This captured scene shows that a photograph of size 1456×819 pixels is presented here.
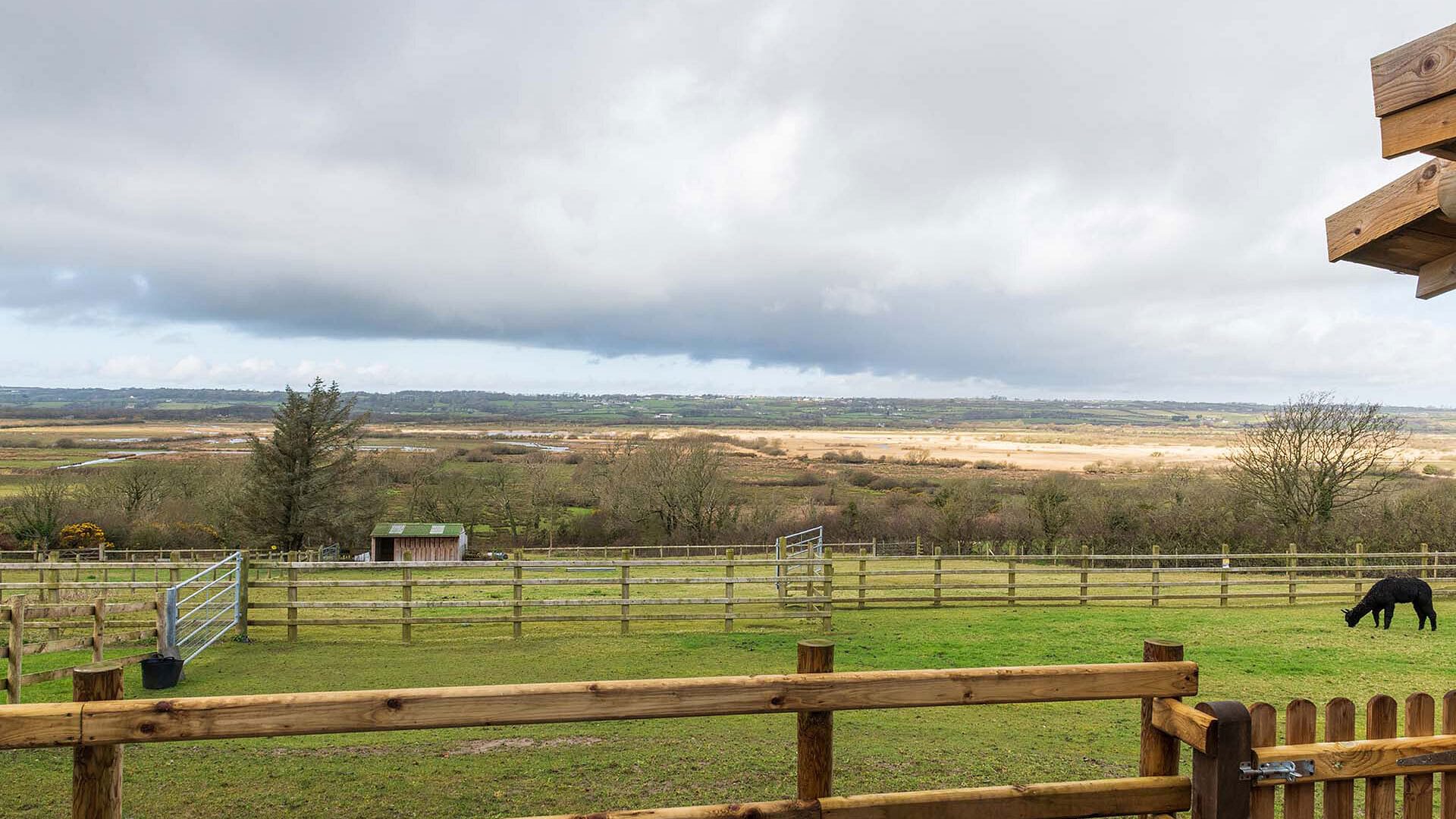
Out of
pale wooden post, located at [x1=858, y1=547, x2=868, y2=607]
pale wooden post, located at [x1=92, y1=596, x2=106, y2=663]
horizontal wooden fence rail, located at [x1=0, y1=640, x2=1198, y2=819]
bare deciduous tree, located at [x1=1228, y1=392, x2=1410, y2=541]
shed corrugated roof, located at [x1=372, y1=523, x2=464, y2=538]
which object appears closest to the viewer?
horizontal wooden fence rail, located at [x1=0, y1=640, x2=1198, y2=819]

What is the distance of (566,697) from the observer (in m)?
2.62

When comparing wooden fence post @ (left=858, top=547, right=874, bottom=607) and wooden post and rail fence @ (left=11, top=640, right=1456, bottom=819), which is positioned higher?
wooden post and rail fence @ (left=11, top=640, right=1456, bottom=819)

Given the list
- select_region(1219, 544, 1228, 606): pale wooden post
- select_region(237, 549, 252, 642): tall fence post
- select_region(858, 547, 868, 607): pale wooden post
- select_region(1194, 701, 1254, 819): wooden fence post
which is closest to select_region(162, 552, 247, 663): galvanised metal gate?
select_region(237, 549, 252, 642): tall fence post

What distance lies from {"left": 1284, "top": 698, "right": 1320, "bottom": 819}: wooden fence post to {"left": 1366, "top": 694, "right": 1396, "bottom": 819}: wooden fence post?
24cm

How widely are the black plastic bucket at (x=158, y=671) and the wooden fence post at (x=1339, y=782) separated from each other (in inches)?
436

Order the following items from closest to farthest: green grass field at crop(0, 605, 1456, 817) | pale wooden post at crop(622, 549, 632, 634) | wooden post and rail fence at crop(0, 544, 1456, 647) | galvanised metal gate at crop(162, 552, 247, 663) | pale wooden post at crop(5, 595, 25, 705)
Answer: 1. green grass field at crop(0, 605, 1456, 817)
2. pale wooden post at crop(5, 595, 25, 705)
3. galvanised metal gate at crop(162, 552, 247, 663)
4. wooden post and rail fence at crop(0, 544, 1456, 647)
5. pale wooden post at crop(622, 549, 632, 634)

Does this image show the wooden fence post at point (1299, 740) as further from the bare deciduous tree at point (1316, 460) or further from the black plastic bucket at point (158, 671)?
the bare deciduous tree at point (1316, 460)

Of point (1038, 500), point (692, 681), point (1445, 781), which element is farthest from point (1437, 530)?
point (692, 681)

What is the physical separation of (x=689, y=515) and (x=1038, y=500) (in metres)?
16.8

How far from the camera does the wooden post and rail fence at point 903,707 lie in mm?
2475

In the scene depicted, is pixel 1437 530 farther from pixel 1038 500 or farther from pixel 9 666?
pixel 9 666

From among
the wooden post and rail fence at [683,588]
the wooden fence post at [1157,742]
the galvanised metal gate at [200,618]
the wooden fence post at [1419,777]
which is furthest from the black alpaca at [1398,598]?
the galvanised metal gate at [200,618]

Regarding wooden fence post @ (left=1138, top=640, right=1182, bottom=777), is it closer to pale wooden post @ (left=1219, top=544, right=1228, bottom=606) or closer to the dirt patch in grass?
the dirt patch in grass

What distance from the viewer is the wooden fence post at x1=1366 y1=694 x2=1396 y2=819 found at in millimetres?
2916
